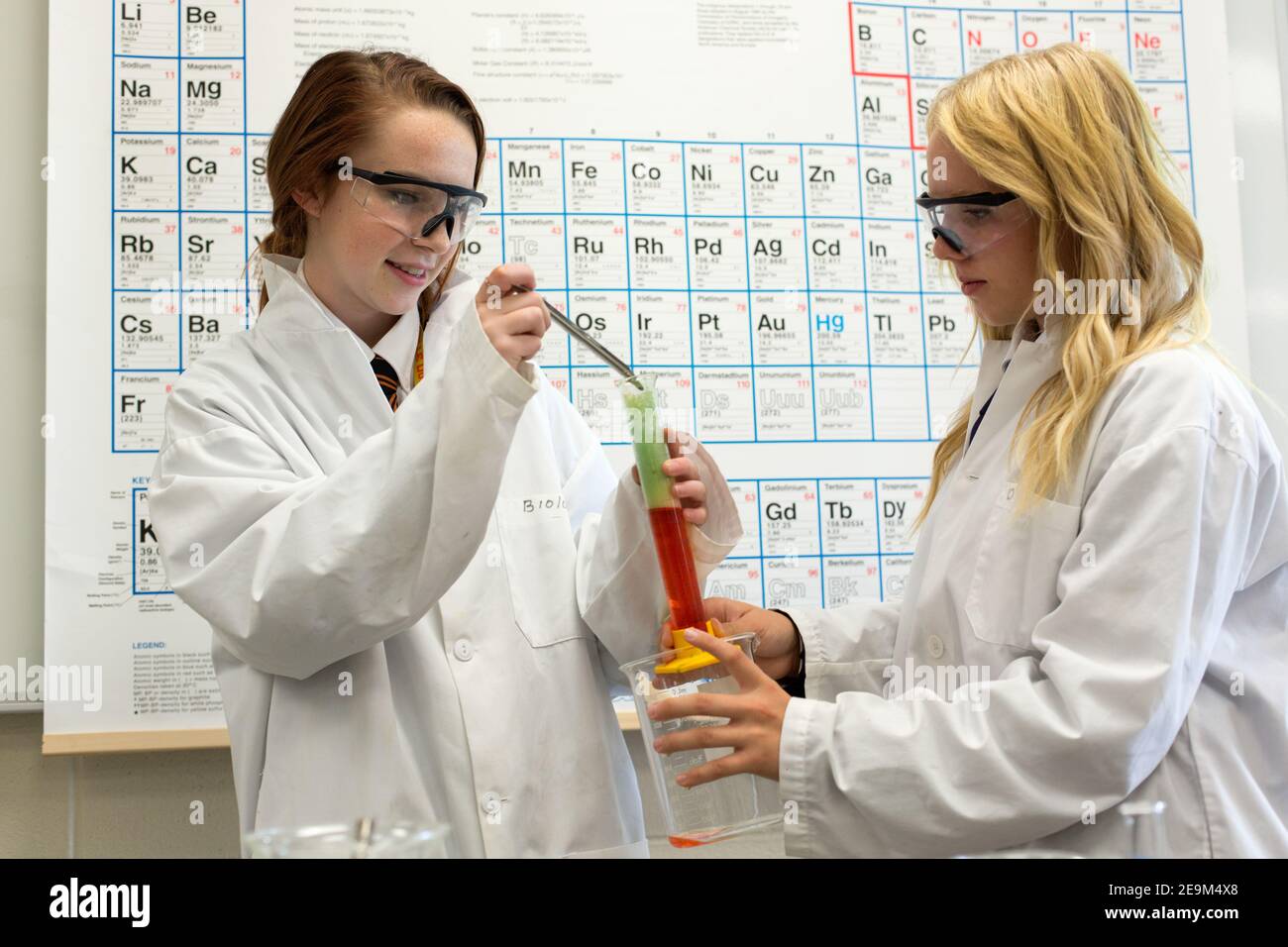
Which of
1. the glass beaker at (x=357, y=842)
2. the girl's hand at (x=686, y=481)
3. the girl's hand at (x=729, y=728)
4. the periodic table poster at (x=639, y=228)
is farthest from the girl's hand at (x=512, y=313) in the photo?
the periodic table poster at (x=639, y=228)

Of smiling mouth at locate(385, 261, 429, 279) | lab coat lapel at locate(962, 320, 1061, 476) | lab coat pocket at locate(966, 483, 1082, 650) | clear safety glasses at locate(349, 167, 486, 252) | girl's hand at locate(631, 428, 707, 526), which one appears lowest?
lab coat pocket at locate(966, 483, 1082, 650)

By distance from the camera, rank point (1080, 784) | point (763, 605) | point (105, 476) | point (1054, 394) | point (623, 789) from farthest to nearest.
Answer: point (763, 605)
point (105, 476)
point (623, 789)
point (1054, 394)
point (1080, 784)

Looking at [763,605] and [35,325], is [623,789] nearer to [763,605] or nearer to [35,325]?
[763,605]

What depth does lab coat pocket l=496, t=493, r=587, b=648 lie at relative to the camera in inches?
54.6

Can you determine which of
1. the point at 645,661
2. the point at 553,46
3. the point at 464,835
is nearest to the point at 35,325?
the point at 553,46

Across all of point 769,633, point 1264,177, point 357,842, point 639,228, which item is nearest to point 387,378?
point 769,633

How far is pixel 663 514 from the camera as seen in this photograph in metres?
1.23

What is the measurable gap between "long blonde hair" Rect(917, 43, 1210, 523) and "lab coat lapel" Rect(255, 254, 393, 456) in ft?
2.42

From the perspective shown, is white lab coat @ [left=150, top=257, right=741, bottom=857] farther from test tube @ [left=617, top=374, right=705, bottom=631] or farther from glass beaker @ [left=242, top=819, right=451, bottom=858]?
glass beaker @ [left=242, top=819, right=451, bottom=858]

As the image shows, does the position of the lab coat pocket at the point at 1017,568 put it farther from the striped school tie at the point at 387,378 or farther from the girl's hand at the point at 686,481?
the striped school tie at the point at 387,378

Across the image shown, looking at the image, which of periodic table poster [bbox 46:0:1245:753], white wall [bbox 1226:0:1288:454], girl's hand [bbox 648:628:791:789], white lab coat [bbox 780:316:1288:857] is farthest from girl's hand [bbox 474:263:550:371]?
white wall [bbox 1226:0:1288:454]
